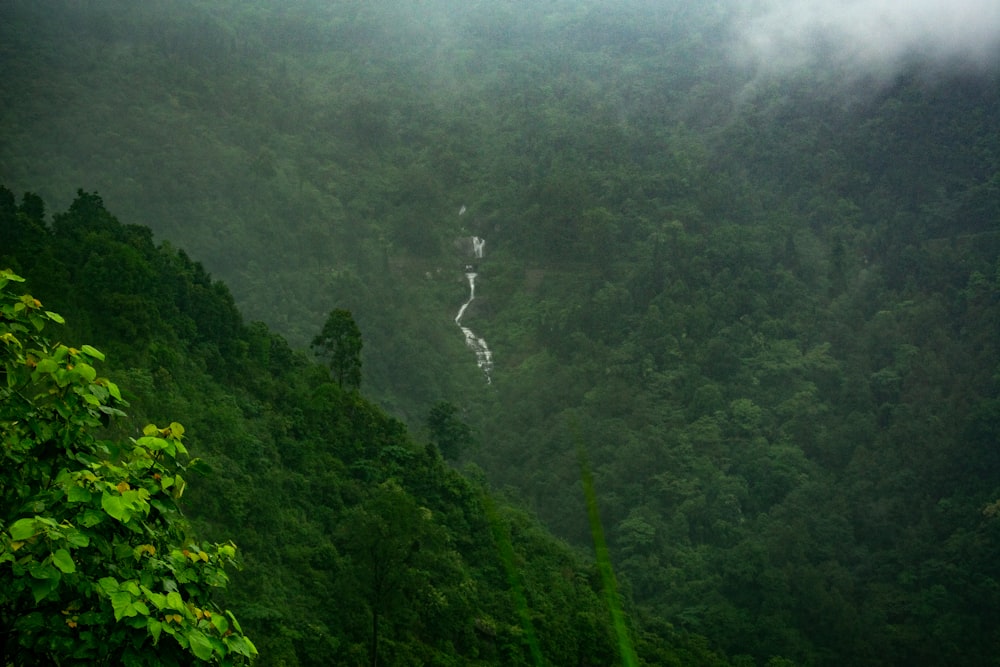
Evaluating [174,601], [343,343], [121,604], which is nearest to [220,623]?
[174,601]

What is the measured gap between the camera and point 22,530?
4375 millimetres

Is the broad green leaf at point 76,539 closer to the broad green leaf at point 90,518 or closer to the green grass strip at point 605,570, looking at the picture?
the broad green leaf at point 90,518

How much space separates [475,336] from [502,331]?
262cm

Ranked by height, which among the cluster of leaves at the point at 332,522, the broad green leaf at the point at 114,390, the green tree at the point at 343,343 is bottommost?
the broad green leaf at the point at 114,390

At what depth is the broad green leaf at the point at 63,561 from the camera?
14.4 ft

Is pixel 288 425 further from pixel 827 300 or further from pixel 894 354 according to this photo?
pixel 827 300

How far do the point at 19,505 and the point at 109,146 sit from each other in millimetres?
80748

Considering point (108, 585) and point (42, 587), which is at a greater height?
point (108, 585)

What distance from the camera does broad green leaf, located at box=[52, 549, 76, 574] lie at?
4.40 meters

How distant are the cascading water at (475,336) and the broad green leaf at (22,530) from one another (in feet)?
259

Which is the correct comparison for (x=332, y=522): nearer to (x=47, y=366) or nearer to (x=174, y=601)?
(x=47, y=366)

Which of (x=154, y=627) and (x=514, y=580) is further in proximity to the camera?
(x=514, y=580)

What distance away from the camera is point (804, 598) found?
52594 millimetres

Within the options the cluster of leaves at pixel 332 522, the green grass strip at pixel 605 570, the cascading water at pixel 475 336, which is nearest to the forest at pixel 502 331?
the cluster of leaves at pixel 332 522
